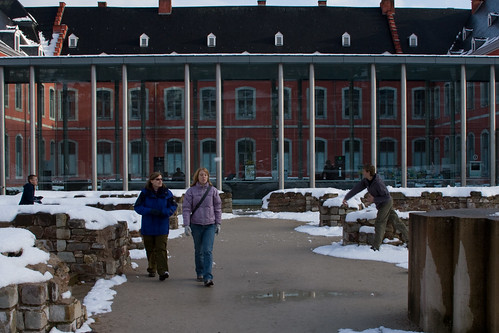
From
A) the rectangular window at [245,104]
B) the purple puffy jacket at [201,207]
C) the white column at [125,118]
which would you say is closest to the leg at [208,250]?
the purple puffy jacket at [201,207]

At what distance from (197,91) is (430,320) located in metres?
26.3

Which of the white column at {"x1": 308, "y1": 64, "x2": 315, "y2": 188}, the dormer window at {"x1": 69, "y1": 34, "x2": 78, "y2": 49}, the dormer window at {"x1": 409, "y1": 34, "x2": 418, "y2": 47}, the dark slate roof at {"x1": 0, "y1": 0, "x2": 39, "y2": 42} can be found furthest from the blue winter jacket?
the dormer window at {"x1": 409, "y1": 34, "x2": 418, "y2": 47}

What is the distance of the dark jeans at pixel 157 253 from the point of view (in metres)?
8.77

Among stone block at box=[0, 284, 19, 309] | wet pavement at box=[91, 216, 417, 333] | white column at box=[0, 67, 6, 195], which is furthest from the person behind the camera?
white column at box=[0, 67, 6, 195]

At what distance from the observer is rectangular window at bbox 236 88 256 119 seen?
30766 millimetres

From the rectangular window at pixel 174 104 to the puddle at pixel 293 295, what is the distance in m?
23.5

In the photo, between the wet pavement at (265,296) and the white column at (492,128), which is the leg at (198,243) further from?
the white column at (492,128)

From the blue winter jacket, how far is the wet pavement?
29.8 inches

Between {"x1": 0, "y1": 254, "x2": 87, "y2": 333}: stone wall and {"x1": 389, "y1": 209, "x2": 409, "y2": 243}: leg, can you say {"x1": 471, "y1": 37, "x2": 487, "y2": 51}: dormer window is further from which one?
{"x1": 0, "y1": 254, "x2": 87, "y2": 333}: stone wall

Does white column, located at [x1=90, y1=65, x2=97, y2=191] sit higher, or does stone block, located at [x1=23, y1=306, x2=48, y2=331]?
white column, located at [x1=90, y1=65, x2=97, y2=191]

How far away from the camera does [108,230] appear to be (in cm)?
873

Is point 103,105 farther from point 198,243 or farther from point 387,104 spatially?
point 198,243

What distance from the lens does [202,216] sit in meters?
8.58

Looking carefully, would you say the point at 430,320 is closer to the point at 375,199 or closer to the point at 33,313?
the point at 33,313
